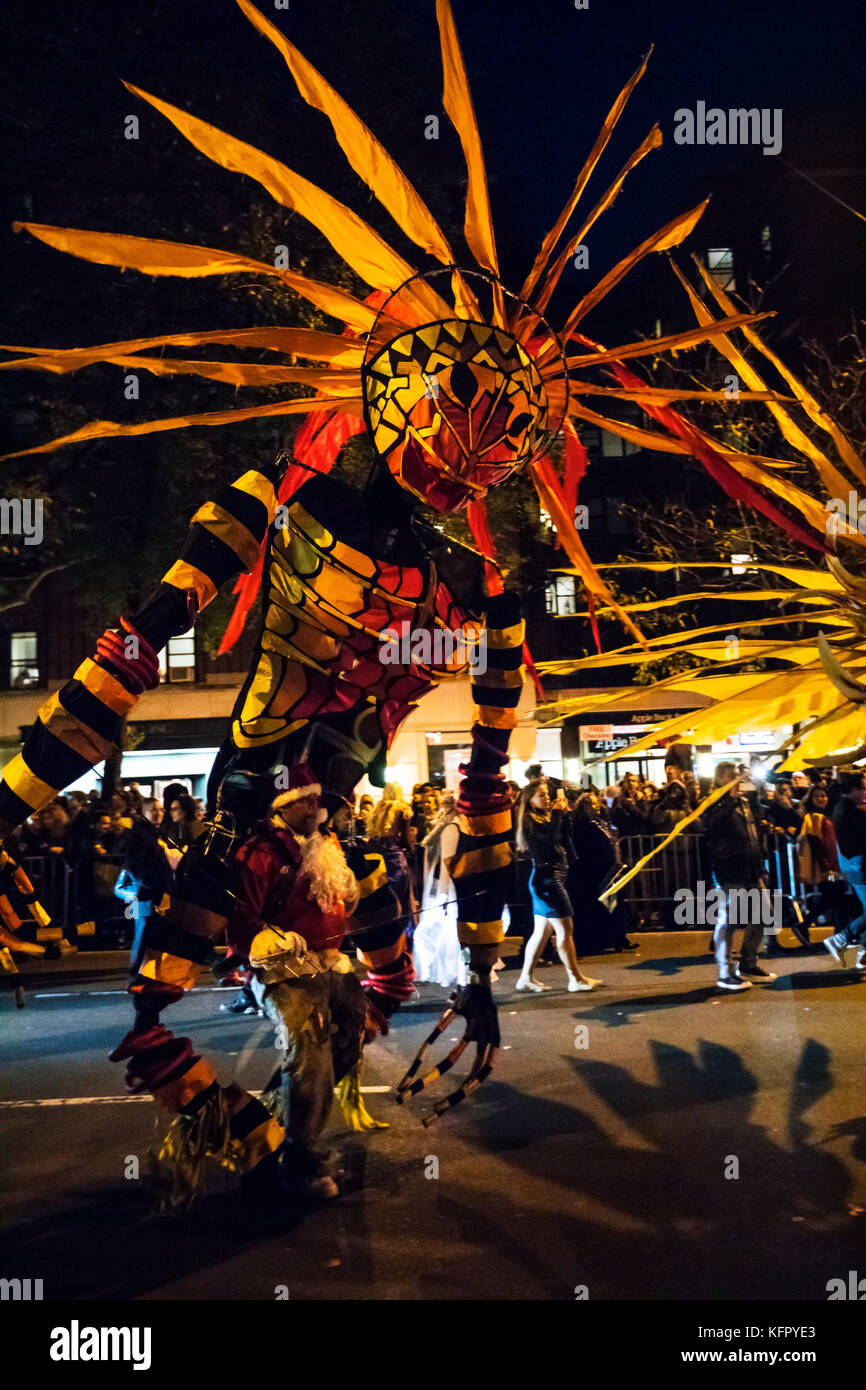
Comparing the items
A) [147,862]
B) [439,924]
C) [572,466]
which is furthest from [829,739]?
[147,862]

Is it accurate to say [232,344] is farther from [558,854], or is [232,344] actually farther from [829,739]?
[558,854]

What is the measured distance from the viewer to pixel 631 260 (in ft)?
12.6

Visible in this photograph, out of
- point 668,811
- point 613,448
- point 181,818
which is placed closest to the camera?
point 181,818

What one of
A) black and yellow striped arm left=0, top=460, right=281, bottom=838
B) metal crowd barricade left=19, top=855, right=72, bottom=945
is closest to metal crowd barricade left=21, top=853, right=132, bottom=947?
metal crowd barricade left=19, top=855, right=72, bottom=945

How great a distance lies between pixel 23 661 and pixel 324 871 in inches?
975


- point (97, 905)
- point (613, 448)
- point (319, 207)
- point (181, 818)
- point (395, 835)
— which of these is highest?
point (613, 448)

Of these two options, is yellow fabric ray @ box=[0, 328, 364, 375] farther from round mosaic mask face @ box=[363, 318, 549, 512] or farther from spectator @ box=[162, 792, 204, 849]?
spectator @ box=[162, 792, 204, 849]

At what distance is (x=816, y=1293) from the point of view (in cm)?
380

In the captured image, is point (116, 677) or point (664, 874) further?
point (664, 874)

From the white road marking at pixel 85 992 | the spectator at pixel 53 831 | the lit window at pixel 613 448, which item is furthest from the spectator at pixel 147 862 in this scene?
the lit window at pixel 613 448

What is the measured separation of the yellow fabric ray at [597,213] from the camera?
12.3 feet
